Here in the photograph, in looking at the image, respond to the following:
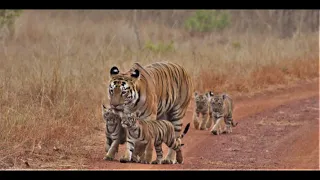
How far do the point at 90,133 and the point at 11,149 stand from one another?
7.46ft

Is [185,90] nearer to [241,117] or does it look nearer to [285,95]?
[241,117]

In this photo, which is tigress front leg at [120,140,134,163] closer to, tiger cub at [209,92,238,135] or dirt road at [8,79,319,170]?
dirt road at [8,79,319,170]

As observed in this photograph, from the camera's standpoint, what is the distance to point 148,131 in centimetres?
827

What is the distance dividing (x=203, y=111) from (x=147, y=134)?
4.07 metres

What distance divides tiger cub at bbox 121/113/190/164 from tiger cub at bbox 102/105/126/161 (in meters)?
0.25

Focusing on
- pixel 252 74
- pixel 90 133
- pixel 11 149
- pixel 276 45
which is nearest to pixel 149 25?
pixel 276 45

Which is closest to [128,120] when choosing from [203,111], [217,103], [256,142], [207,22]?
[256,142]

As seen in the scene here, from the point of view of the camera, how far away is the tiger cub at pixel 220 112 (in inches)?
471

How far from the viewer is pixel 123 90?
8.29 meters

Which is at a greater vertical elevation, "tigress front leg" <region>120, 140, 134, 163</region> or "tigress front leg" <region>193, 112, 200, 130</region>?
"tigress front leg" <region>193, 112, 200, 130</region>

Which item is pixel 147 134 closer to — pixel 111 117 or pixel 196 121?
pixel 111 117

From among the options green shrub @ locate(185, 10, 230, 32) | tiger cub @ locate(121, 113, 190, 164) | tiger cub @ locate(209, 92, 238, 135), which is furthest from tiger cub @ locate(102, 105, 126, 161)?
green shrub @ locate(185, 10, 230, 32)

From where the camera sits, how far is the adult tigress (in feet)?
27.3

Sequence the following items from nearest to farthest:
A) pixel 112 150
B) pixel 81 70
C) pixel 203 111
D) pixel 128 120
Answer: pixel 128 120 → pixel 112 150 → pixel 203 111 → pixel 81 70
